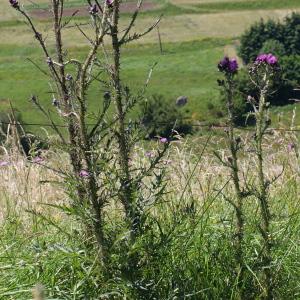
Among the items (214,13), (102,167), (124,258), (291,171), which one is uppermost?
(102,167)

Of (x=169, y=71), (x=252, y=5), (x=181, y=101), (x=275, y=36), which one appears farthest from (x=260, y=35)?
(x=252, y=5)

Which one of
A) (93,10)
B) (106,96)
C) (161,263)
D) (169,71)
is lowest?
(169,71)

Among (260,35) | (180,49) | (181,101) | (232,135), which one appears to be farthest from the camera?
(180,49)

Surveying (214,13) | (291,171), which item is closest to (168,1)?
(214,13)

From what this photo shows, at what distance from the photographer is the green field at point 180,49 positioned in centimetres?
8088

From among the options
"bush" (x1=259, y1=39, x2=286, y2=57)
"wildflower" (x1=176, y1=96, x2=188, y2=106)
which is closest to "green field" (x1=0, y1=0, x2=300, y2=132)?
"wildflower" (x1=176, y1=96, x2=188, y2=106)

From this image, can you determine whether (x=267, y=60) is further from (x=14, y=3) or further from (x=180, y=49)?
(x=180, y=49)

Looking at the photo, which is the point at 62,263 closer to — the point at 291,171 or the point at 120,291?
the point at 120,291

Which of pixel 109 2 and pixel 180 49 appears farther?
pixel 180 49

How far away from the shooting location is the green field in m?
80.9

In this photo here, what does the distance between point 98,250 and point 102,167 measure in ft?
1.10

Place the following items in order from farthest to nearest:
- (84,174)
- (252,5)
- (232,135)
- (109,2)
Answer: (252,5) < (232,135) < (84,174) < (109,2)

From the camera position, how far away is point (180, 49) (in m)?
93.1

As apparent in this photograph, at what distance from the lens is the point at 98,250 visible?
2633mm
